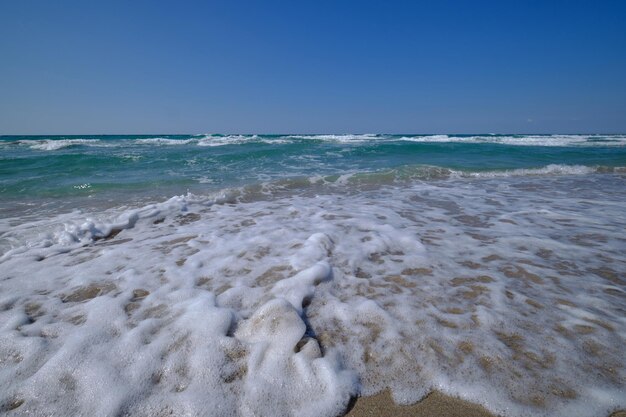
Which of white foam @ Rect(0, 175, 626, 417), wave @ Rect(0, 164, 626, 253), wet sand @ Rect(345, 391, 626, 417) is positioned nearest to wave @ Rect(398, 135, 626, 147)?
wave @ Rect(0, 164, 626, 253)

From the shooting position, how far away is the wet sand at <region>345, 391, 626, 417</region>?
4.56 ft

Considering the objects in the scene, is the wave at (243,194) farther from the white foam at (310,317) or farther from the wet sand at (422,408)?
the wet sand at (422,408)

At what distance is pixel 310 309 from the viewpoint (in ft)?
7.00

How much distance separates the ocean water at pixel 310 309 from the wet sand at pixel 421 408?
1.8 inches

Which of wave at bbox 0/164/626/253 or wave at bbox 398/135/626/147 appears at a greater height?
wave at bbox 398/135/626/147

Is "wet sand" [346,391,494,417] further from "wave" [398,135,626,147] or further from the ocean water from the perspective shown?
"wave" [398,135,626,147]

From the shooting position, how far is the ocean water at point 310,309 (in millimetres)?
1479

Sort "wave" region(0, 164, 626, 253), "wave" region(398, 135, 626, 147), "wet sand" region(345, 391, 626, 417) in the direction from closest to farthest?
"wet sand" region(345, 391, 626, 417) → "wave" region(0, 164, 626, 253) → "wave" region(398, 135, 626, 147)

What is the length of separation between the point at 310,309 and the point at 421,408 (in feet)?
3.01

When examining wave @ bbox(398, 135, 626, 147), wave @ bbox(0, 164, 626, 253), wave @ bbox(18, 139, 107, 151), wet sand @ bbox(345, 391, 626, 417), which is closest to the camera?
wet sand @ bbox(345, 391, 626, 417)

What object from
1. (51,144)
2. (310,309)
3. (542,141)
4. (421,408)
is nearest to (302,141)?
(51,144)

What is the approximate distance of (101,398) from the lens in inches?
57.1

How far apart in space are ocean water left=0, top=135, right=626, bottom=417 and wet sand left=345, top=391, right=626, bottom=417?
0.05 m

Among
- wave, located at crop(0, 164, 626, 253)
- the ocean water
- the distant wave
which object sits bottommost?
wave, located at crop(0, 164, 626, 253)
